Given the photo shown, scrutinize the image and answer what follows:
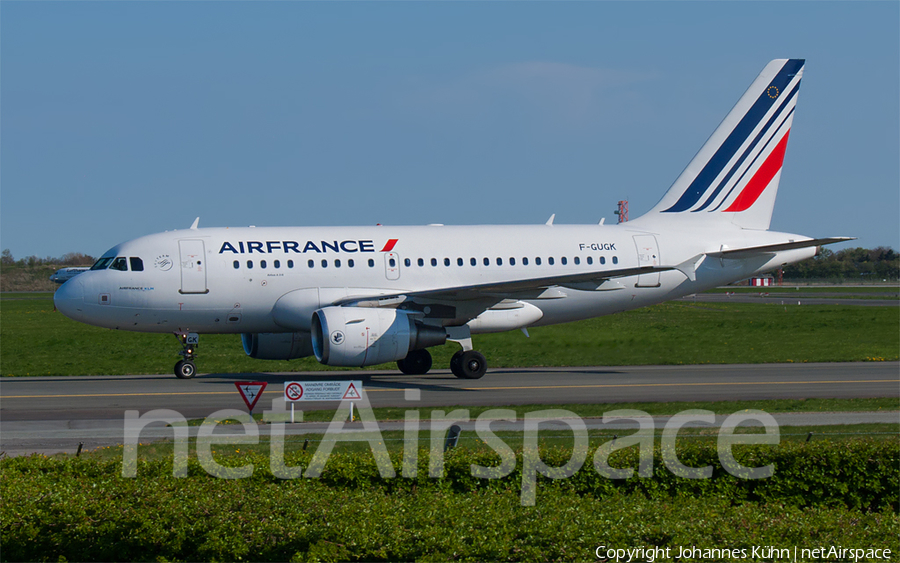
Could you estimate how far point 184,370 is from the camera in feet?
89.9

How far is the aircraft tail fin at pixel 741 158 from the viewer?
32062 mm

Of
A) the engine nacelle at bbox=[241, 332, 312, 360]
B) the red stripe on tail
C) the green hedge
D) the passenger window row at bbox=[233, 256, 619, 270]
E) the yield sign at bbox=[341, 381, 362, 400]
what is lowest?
the green hedge

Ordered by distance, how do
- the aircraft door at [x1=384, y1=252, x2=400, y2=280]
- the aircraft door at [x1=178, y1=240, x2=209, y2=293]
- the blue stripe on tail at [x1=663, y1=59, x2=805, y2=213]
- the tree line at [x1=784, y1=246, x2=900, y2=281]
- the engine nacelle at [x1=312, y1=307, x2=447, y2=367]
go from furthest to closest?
1. the tree line at [x1=784, y1=246, x2=900, y2=281]
2. the blue stripe on tail at [x1=663, y1=59, x2=805, y2=213]
3. the aircraft door at [x1=384, y1=252, x2=400, y2=280]
4. the aircraft door at [x1=178, y1=240, x2=209, y2=293]
5. the engine nacelle at [x1=312, y1=307, x2=447, y2=367]

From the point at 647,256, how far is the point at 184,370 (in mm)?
15761

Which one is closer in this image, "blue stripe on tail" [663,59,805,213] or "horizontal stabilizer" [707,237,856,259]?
"horizontal stabilizer" [707,237,856,259]

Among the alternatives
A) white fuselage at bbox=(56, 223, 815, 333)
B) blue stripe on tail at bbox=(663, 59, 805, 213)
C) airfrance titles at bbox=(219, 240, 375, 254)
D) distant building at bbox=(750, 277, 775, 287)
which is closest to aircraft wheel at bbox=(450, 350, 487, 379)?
white fuselage at bbox=(56, 223, 815, 333)

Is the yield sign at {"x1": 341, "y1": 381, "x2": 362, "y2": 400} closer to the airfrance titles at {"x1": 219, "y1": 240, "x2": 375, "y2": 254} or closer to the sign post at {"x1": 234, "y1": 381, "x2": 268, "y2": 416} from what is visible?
the sign post at {"x1": 234, "y1": 381, "x2": 268, "y2": 416}

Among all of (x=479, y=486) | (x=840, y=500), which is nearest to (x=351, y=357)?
(x=479, y=486)

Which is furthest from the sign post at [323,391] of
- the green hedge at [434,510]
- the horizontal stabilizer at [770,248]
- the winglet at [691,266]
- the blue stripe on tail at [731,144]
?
the blue stripe on tail at [731,144]

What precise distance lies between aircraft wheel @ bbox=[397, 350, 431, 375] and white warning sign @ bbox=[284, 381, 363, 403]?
36.1 ft

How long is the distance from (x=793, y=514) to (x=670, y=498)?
1625 mm

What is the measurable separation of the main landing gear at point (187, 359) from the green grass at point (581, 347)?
3.10 m

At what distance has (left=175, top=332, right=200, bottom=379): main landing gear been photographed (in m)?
27.4

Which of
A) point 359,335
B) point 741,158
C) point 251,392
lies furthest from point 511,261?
point 251,392
